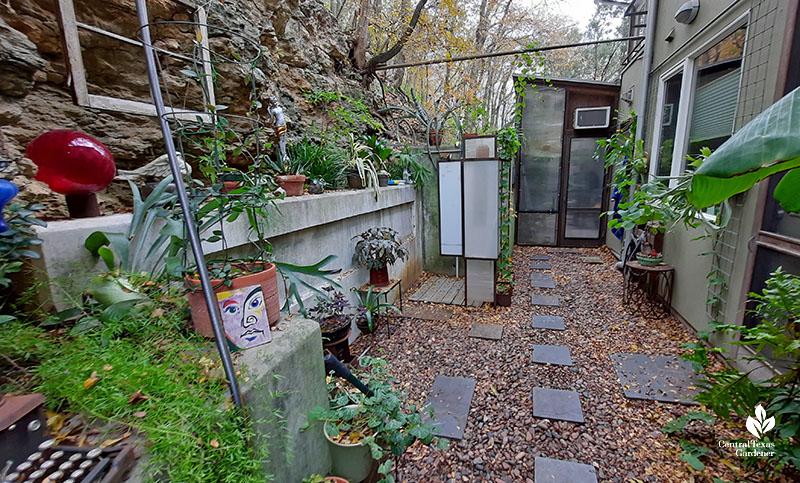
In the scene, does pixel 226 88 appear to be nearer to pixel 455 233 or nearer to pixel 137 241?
pixel 137 241

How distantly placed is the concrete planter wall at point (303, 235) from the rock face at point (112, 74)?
0.49 m

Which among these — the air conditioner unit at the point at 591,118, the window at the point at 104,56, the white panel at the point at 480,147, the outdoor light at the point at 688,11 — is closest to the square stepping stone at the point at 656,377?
the white panel at the point at 480,147

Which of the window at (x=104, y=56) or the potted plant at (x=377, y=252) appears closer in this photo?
the window at (x=104, y=56)

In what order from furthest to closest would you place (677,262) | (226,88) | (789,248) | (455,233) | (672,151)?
(455,233) < (672,151) < (677,262) < (226,88) < (789,248)

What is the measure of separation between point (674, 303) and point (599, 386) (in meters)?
1.60

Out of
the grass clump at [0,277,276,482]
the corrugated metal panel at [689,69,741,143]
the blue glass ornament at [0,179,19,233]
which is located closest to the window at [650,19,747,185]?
the corrugated metal panel at [689,69,741,143]

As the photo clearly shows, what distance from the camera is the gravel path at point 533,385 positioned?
1615 millimetres

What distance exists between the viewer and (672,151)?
3328 mm

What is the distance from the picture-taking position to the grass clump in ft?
2.44

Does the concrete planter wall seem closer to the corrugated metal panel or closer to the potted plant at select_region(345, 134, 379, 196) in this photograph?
the potted plant at select_region(345, 134, 379, 196)

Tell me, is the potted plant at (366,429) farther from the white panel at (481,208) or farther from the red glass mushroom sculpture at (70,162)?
the white panel at (481,208)

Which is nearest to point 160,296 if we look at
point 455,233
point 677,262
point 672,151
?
point 455,233

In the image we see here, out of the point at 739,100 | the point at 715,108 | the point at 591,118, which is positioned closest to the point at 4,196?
the point at 739,100

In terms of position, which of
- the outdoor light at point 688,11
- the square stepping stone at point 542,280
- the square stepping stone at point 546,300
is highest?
the outdoor light at point 688,11
